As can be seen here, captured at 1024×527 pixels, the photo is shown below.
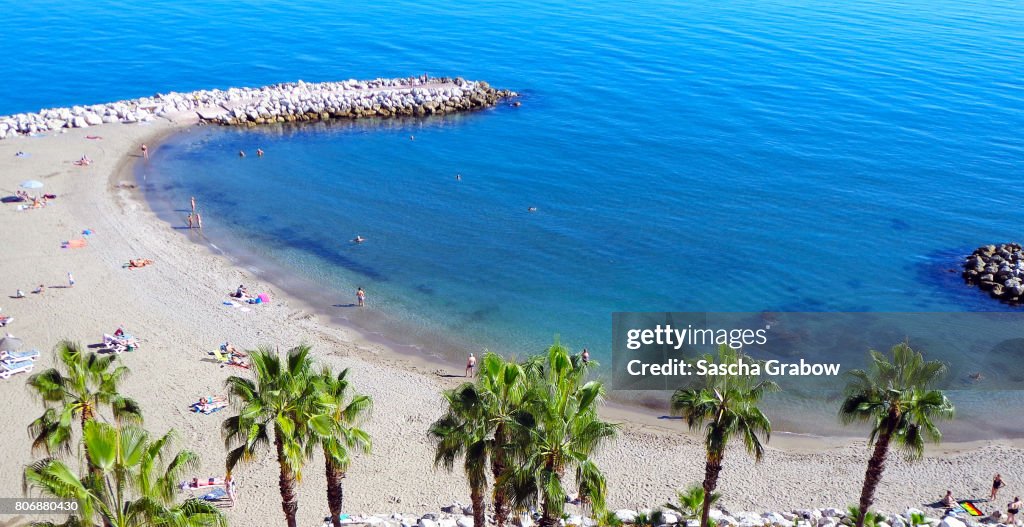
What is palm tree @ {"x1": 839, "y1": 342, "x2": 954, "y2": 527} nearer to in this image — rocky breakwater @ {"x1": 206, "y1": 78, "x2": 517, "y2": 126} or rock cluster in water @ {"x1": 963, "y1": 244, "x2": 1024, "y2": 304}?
rock cluster in water @ {"x1": 963, "y1": 244, "x2": 1024, "y2": 304}

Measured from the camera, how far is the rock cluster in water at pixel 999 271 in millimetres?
49250

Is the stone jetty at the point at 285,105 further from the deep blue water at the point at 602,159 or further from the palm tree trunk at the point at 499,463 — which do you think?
the palm tree trunk at the point at 499,463

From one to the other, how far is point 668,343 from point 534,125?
4015 centimetres

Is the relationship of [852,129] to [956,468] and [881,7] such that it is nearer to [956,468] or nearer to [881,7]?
[956,468]

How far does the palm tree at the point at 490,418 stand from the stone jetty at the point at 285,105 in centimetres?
6372

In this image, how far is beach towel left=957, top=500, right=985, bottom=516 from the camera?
30.9 meters

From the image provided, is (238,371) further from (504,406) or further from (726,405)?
(726,405)

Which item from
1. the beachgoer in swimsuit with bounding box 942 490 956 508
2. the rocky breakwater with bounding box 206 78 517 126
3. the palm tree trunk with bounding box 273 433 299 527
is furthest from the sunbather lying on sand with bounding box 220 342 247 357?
the rocky breakwater with bounding box 206 78 517 126

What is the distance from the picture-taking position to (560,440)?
19.7m

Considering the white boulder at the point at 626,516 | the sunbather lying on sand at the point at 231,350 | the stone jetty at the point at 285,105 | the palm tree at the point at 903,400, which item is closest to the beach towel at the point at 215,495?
the sunbather lying on sand at the point at 231,350

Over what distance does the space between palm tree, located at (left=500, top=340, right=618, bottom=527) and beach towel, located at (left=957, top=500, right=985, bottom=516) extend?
1887cm

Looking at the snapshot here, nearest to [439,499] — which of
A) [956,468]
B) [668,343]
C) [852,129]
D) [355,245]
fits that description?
[668,343]

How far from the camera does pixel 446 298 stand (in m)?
49.3

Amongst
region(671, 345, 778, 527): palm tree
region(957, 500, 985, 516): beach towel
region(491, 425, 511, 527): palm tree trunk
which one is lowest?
region(957, 500, 985, 516): beach towel
